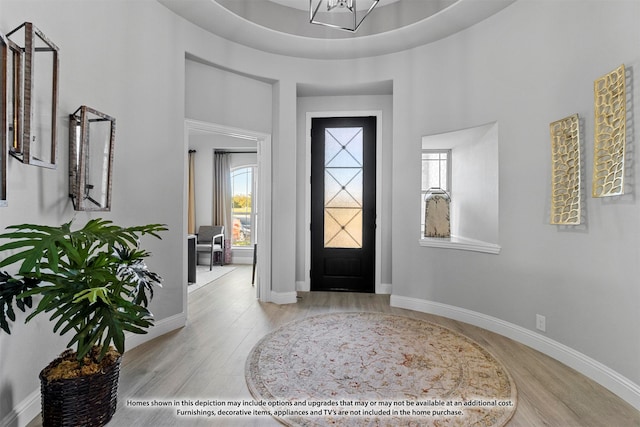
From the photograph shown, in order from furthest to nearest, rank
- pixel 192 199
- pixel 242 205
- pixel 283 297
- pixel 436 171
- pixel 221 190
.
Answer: pixel 242 205 → pixel 221 190 → pixel 192 199 → pixel 436 171 → pixel 283 297

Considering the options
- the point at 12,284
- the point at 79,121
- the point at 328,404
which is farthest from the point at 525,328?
the point at 79,121

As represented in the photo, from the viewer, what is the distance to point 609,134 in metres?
2.14

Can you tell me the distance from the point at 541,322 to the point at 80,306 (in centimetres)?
316

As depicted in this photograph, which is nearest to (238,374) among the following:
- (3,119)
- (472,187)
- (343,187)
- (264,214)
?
(3,119)

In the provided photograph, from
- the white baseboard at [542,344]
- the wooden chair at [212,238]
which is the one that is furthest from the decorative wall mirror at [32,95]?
the wooden chair at [212,238]

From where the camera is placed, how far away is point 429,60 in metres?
3.78

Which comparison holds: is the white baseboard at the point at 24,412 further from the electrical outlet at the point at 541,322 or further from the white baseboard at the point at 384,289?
the white baseboard at the point at 384,289

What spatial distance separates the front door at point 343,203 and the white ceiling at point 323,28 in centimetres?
100

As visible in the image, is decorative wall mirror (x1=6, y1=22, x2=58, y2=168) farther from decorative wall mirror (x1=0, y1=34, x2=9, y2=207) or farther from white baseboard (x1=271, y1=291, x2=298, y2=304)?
white baseboard (x1=271, y1=291, x2=298, y2=304)

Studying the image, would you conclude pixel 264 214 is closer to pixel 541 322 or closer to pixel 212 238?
pixel 541 322

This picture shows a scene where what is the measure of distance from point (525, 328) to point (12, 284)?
3484 millimetres

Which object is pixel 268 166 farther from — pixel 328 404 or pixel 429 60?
pixel 328 404

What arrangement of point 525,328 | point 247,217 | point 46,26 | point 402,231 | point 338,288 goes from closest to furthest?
point 46,26 < point 525,328 < point 402,231 < point 338,288 < point 247,217

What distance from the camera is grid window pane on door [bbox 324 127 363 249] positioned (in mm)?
4711
